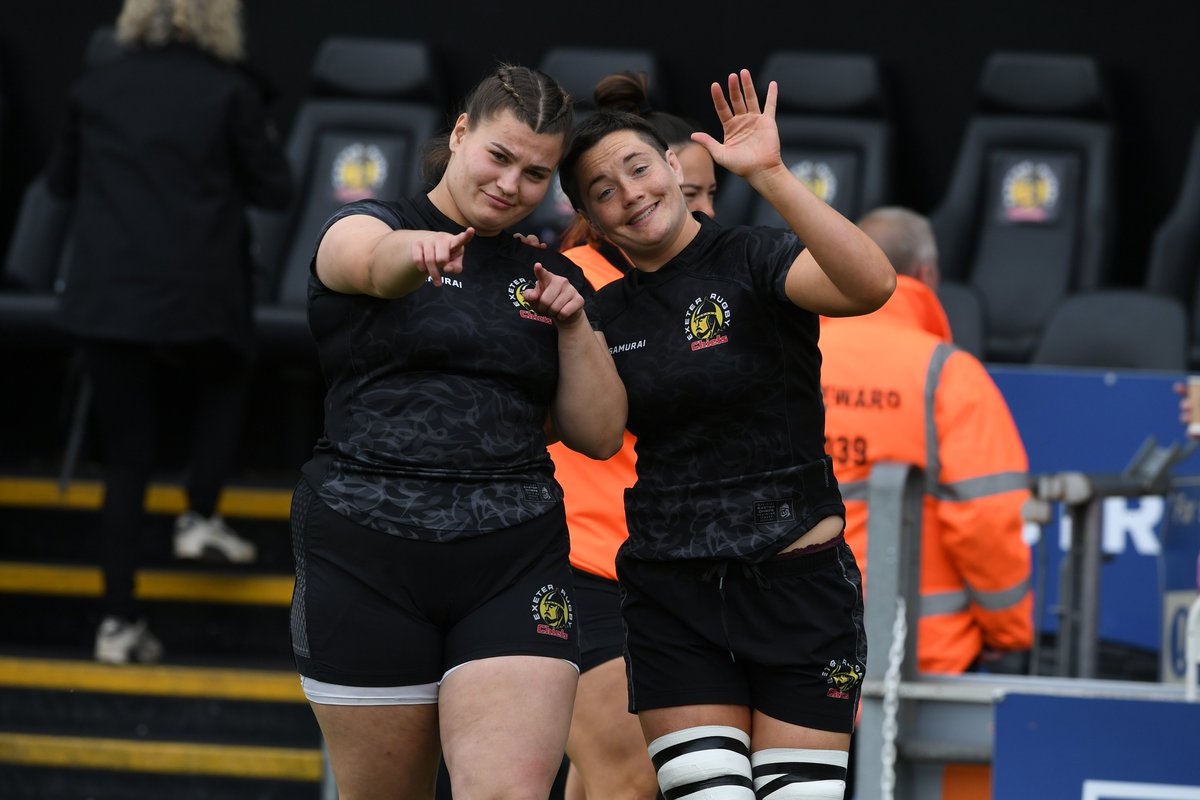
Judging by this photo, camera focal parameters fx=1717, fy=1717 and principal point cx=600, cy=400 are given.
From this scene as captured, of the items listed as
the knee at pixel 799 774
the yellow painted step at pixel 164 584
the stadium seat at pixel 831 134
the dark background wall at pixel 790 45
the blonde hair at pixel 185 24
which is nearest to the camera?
the knee at pixel 799 774

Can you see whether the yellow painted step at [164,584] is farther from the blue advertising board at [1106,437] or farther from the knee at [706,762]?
the knee at [706,762]

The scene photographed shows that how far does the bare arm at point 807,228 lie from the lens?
2.12 meters

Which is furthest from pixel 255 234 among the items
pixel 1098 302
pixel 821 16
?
pixel 1098 302

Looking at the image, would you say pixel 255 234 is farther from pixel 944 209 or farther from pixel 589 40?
pixel 944 209

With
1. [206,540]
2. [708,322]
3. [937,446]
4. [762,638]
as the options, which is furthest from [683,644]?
[206,540]

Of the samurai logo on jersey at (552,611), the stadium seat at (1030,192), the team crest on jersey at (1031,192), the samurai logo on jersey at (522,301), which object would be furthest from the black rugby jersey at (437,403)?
the team crest on jersey at (1031,192)

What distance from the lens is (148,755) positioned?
187 inches

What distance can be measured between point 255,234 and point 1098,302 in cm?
329

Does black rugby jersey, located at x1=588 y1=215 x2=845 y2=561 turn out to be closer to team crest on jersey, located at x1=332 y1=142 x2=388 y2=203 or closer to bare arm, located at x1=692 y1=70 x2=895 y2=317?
bare arm, located at x1=692 y1=70 x2=895 y2=317

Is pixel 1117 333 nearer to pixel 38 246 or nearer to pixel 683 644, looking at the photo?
pixel 683 644

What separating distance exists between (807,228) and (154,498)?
388cm

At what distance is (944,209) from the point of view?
6.80 meters

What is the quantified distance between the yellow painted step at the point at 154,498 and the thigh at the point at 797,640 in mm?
3417

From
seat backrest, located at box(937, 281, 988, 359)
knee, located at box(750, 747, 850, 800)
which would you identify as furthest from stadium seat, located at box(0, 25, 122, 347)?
knee, located at box(750, 747, 850, 800)
